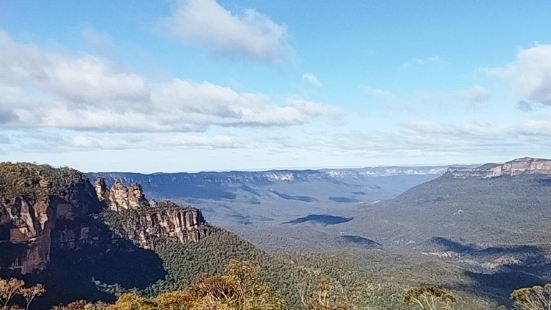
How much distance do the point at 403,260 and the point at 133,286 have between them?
112m

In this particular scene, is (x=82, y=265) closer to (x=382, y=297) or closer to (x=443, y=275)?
(x=382, y=297)

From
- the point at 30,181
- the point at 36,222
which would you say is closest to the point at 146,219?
the point at 30,181

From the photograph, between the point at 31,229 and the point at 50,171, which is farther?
the point at 50,171

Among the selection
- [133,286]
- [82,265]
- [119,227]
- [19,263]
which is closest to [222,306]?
[19,263]

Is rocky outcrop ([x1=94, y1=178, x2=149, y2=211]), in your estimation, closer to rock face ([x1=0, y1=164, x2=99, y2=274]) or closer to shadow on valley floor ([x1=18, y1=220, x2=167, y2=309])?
shadow on valley floor ([x1=18, y1=220, x2=167, y2=309])

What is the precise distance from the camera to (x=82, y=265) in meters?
115

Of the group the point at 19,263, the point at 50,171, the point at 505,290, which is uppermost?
the point at 50,171

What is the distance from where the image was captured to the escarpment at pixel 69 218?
306ft

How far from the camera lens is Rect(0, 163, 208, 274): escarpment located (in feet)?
306

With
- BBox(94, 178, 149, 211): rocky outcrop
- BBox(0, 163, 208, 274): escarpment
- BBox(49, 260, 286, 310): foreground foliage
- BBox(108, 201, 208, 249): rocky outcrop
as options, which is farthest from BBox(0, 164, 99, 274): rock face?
BBox(49, 260, 286, 310): foreground foliage

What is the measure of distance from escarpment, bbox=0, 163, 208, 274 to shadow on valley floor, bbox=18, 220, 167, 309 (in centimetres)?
102

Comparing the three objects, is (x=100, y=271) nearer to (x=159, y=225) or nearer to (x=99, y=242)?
(x=99, y=242)

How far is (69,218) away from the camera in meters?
120

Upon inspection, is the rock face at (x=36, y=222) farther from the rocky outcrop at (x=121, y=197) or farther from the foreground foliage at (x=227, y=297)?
the foreground foliage at (x=227, y=297)
